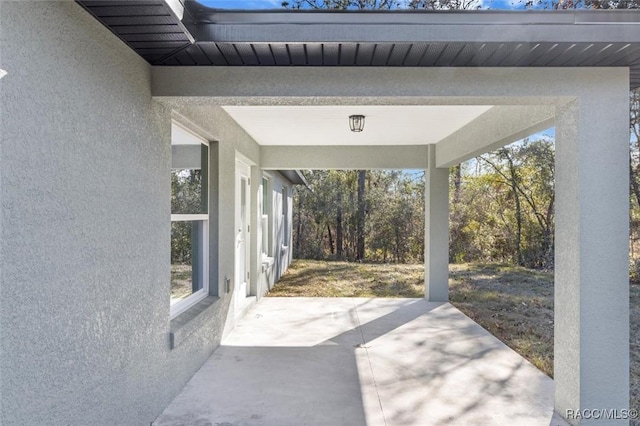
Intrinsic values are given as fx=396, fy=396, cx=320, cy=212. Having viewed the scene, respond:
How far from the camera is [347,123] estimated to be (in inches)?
221

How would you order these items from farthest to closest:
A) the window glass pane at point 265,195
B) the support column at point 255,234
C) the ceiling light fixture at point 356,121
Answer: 1. the window glass pane at point 265,195
2. the support column at point 255,234
3. the ceiling light fixture at point 356,121

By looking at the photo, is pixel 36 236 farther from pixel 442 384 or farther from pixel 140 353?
pixel 442 384

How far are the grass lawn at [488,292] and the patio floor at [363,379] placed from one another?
1.64 feet

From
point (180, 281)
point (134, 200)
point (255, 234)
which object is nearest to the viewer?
point (134, 200)

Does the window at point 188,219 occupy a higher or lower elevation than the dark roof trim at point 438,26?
lower

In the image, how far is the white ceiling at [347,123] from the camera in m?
4.72

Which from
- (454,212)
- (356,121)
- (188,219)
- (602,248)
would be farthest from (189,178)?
(454,212)

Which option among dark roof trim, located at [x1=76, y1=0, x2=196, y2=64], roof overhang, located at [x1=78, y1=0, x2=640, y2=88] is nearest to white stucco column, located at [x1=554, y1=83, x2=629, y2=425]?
roof overhang, located at [x1=78, y1=0, x2=640, y2=88]

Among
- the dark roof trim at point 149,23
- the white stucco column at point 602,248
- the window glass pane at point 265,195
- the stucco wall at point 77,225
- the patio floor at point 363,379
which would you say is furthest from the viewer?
the window glass pane at point 265,195

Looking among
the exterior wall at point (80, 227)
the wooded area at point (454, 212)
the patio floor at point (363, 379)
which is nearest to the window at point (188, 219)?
the exterior wall at point (80, 227)

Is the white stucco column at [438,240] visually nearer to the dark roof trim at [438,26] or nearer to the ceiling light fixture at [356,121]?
the ceiling light fixture at [356,121]

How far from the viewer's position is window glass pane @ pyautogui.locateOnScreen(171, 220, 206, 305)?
377 centimetres

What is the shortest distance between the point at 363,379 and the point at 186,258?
218 cm

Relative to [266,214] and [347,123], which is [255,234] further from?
[347,123]
